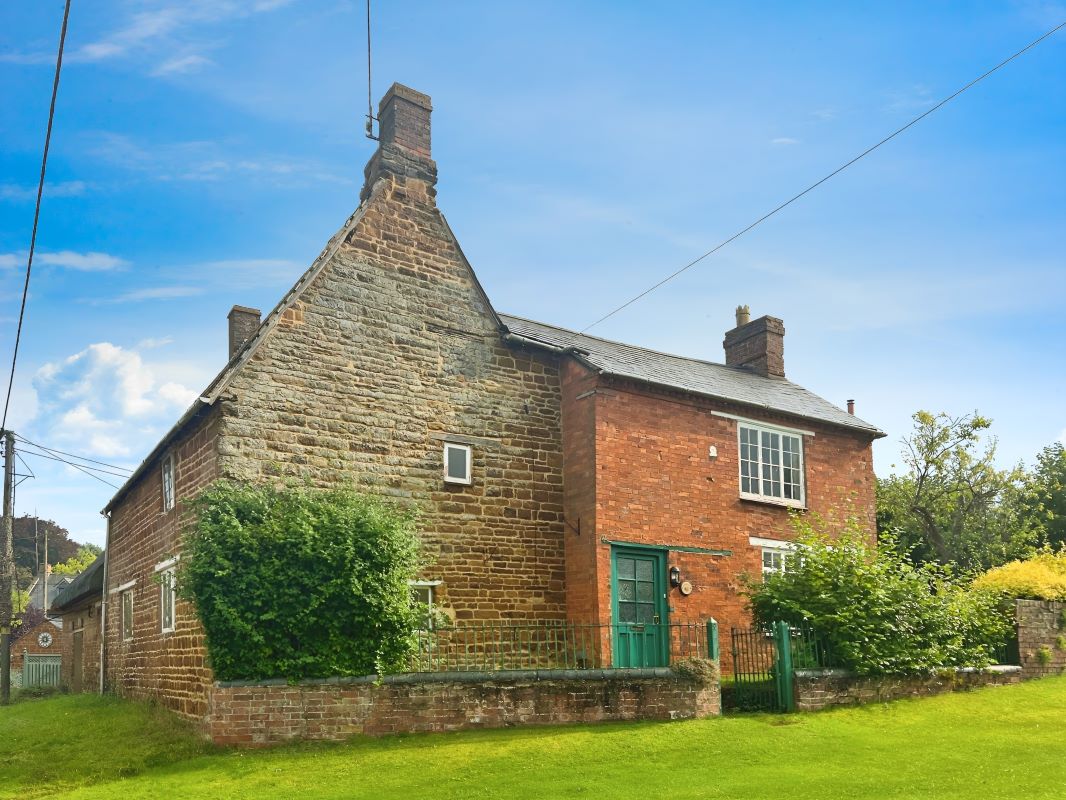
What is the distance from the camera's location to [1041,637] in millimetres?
19750

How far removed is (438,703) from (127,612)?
40.0 ft

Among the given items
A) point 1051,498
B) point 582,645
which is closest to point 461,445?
point 582,645

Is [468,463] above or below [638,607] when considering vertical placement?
above

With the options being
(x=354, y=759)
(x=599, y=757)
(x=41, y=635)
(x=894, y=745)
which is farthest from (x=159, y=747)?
(x=41, y=635)

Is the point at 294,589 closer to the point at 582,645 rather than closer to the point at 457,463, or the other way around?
the point at 457,463

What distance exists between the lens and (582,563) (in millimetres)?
18719

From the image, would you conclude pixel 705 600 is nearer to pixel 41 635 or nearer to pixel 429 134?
pixel 429 134

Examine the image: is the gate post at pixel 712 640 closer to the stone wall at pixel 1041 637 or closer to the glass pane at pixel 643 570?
the glass pane at pixel 643 570

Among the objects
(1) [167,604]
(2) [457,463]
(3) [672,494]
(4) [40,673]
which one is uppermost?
(2) [457,463]

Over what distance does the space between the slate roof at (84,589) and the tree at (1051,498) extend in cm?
3273

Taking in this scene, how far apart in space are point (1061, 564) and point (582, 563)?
11.2 m

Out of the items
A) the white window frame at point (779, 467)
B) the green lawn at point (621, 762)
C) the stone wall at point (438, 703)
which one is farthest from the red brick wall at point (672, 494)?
the green lawn at point (621, 762)

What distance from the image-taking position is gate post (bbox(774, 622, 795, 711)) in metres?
15.6

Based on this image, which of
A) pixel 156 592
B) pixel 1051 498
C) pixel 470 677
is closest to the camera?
pixel 470 677
